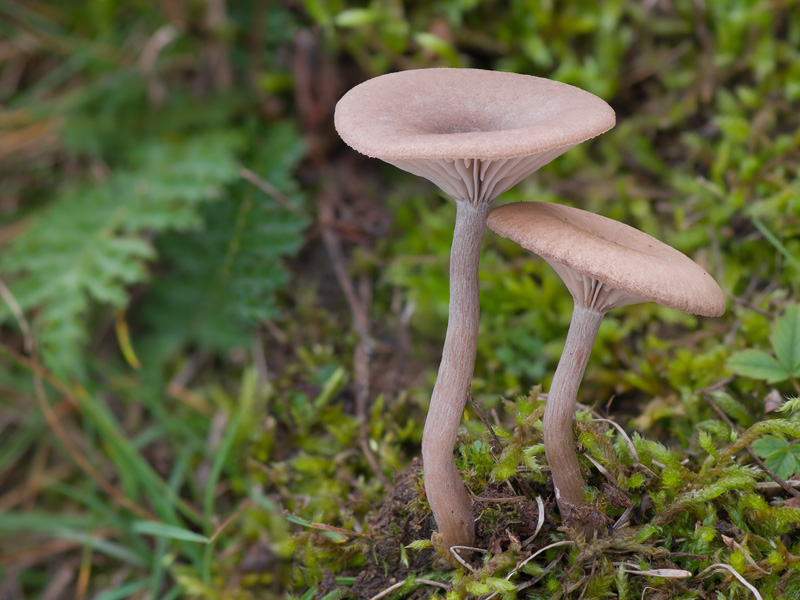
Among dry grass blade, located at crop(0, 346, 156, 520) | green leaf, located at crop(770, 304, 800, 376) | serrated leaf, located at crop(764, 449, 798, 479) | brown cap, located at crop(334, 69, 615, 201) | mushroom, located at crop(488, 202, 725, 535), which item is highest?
brown cap, located at crop(334, 69, 615, 201)

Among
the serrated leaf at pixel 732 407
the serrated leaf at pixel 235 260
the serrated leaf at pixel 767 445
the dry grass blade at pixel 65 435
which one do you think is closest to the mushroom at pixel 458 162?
the serrated leaf at pixel 767 445

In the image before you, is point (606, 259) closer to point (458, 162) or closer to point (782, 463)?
point (458, 162)

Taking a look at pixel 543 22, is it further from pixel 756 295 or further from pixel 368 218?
pixel 756 295

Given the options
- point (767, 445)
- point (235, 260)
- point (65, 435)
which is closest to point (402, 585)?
point (767, 445)

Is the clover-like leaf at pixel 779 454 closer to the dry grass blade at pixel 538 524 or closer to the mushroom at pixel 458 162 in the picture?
the dry grass blade at pixel 538 524

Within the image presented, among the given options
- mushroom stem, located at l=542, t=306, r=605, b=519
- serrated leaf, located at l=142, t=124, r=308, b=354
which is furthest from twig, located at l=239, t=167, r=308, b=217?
mushroom stem, located at l=542, t=306, r=605, b=519

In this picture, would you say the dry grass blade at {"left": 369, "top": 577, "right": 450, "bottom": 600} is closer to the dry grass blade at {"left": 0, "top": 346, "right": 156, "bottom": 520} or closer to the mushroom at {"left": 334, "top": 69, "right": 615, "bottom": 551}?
the mushroom at {"left": 334, "top": 69, "right": 615, "bottom": 551}
